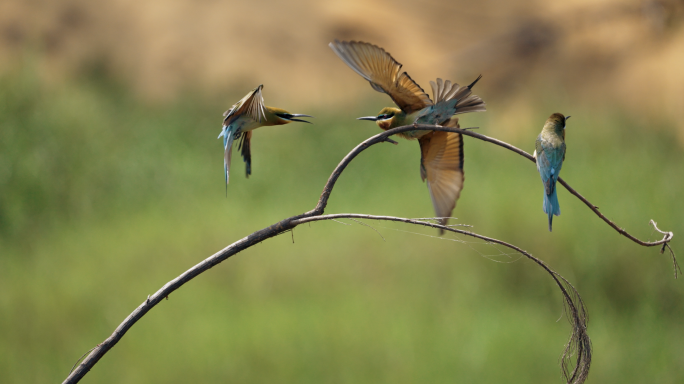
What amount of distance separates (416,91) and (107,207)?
354cm

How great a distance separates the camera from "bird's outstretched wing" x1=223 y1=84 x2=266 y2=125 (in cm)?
Answer: 69

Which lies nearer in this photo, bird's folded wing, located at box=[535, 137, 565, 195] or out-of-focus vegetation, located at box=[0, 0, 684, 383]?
bird's folded wing, located at box=[535, 137, 565, 195]

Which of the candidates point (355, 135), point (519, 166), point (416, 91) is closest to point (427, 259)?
point (519, 166)

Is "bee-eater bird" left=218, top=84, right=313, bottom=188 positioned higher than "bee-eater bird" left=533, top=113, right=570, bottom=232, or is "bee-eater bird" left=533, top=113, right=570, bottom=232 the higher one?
"bee-eater bird" left=218, top=84, right=313, bottom=188

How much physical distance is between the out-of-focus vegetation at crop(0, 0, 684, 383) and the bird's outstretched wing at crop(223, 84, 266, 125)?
189cm

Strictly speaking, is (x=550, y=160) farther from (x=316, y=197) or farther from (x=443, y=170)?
(x=316, y=197)

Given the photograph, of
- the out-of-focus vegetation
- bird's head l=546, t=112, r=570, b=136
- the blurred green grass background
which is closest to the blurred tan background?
the out-of-focus vegetation

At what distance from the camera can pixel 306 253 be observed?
3428mm

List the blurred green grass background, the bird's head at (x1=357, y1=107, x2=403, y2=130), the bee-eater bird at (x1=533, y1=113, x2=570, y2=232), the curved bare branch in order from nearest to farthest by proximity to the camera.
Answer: the curved bare branch < the bee-eater bird at (x1=533, y1=113, x2=570, y2=232) < the bird's head at (x1=357, y1=107, x2=403, y2=130) < the blurred green grass background

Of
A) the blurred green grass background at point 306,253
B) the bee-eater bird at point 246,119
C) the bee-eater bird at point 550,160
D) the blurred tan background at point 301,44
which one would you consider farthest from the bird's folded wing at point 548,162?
the blurred tan background at point 301,44

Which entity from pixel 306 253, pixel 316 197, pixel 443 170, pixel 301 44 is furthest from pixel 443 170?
pixel 301 44

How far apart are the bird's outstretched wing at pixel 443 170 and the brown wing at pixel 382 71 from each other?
0.09 meters

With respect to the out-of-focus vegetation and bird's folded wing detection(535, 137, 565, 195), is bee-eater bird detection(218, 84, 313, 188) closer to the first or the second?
bird's folded wing detection(535, 137, 565, 195)

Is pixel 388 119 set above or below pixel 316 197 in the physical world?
above
